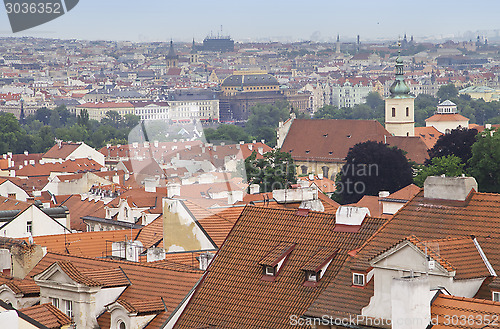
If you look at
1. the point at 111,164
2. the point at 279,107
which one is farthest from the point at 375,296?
the point at 279,107

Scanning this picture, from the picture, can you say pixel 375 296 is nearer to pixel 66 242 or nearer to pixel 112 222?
pixel 66 242

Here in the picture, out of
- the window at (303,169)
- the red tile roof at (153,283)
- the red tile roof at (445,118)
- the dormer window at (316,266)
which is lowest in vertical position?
the window at (303,169)

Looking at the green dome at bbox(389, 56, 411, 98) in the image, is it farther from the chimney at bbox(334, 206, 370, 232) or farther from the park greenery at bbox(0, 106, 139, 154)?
the chimney at bbox(334, 206, 370, 232)

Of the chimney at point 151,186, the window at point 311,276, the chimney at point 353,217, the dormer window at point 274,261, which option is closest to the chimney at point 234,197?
the chimney at point 151,186

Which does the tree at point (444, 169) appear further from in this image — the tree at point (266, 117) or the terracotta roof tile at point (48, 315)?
the tree at point (266, 117)

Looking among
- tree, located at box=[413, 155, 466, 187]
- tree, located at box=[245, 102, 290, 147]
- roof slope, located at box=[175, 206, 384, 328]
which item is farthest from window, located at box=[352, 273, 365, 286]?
tree, located at box=[245, 102, 290, 147]

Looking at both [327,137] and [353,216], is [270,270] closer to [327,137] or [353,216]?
[353,216]

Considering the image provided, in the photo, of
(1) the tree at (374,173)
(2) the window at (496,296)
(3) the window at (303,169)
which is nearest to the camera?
(2) the window at (496,296)
